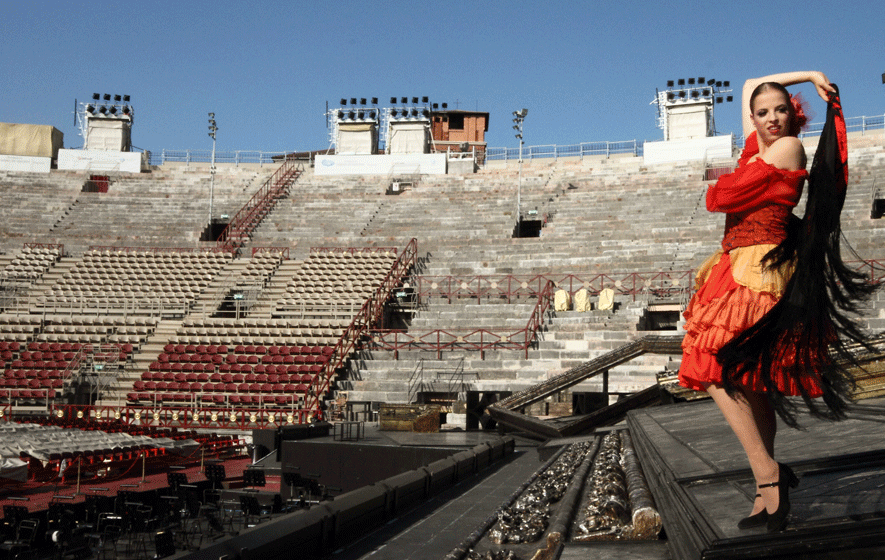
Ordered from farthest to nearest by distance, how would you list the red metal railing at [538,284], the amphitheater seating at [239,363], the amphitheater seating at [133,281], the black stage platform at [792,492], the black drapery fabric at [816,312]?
the amphitheater seating at [133,281] → the red metal railing at [538,284] → the amphitheater seating at [239,363] → the black drapery fabric at [816,312] → the black stage platform at [792,492]

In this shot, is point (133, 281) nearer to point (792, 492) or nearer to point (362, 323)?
point (362, 323)

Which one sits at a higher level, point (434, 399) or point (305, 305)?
point (305, 305)

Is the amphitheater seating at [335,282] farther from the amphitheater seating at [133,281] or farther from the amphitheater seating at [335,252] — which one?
the amphitheater seating at [133,281]

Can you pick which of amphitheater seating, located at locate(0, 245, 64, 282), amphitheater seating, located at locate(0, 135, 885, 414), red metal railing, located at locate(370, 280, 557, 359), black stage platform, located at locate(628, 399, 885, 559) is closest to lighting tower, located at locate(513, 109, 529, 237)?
amphitheater seating, located at locate(0, 135, 885, 414)

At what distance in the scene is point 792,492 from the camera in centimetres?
248

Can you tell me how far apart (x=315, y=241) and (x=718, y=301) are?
29812 mm

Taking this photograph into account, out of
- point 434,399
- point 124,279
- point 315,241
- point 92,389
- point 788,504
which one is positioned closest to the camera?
point 788,504

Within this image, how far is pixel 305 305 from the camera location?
2481cm

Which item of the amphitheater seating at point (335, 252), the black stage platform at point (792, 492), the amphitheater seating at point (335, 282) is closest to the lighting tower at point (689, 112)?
the amphitheater seating at point (335, 252)

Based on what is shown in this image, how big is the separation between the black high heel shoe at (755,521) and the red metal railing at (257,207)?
3003 cm

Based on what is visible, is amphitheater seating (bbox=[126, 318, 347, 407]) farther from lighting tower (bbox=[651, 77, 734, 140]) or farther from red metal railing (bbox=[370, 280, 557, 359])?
lighting tower (bbox=[651, 77, 734, 140])

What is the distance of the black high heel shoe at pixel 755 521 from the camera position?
2131 mm

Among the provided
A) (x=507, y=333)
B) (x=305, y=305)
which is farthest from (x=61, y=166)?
(x=507, y=333)

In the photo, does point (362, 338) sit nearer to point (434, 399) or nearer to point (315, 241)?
point (434, 399)
